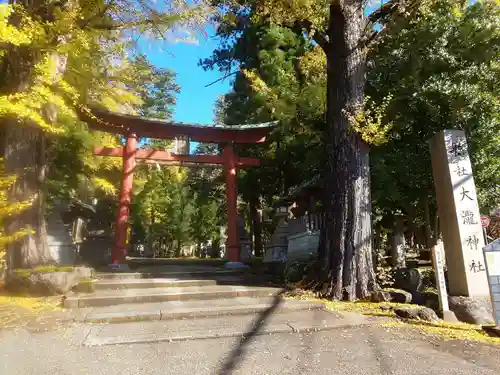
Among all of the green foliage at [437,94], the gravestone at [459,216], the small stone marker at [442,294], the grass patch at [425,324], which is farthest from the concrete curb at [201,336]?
the green foliage at [437,94]

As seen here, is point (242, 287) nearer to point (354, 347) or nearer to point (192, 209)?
point (354, 347)

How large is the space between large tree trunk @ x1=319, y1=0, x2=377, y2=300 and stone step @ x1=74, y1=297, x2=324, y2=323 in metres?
1.04

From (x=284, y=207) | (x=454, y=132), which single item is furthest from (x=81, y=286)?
(x=284, y=207)

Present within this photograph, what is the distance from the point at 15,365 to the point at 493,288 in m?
6.06

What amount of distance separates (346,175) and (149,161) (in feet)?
23.5

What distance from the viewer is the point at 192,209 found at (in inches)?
1072

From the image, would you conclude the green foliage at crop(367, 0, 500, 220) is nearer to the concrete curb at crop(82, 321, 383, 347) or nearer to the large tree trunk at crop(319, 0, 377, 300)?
the large tree trunk at crop(319, 0, 377, 300)

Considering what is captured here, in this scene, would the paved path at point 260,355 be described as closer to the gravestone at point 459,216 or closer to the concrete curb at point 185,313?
the concrete curb at point 185,313

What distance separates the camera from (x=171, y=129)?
1223 cm

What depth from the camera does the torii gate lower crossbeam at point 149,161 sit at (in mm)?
10953

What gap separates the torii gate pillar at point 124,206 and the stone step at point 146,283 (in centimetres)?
250

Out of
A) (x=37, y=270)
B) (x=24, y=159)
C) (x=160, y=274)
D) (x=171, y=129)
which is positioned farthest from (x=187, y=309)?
(x=171, y=129)

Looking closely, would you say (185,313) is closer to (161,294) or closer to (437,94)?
(161,294)

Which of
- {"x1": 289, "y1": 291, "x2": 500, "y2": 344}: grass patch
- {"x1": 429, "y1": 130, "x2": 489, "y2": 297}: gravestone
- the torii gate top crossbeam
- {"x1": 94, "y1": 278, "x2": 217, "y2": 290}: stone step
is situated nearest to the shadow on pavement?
{"x1": 289, "y1": 291, "x2": 500, "y2": 344}: grass patch
